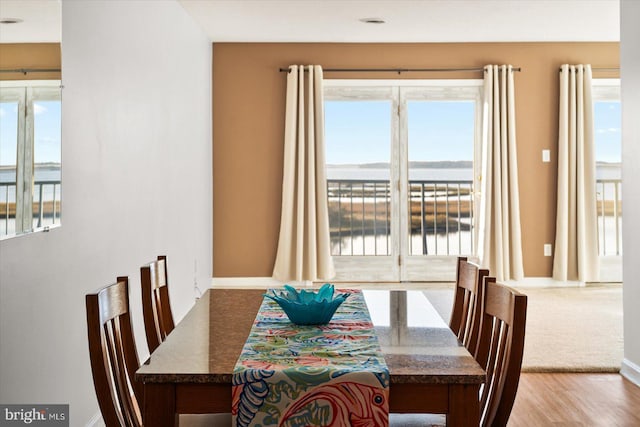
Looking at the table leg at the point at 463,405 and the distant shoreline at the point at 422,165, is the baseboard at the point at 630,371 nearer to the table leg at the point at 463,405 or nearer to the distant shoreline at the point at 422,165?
the table leg at the point at 463,405

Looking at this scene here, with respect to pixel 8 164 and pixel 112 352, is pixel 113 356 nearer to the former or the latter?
pixel 112 352

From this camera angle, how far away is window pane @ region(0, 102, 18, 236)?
2227 millimetres

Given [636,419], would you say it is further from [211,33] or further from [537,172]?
[211,33]

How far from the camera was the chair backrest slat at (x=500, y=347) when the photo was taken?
1721 mm

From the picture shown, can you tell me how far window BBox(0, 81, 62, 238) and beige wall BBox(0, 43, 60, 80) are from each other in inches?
1.0

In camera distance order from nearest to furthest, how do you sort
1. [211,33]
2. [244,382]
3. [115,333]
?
[244,382], [115,333], [211,33]

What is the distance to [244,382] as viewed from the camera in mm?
1506

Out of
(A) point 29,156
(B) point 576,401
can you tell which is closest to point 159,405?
(A) point 29,156

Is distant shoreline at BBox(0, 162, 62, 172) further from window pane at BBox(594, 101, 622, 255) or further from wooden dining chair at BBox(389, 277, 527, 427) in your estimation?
window pane at BBox(594, 101, 622, 255)

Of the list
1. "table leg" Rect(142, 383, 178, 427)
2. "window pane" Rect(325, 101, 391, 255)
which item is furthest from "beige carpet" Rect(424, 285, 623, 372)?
"table leg" Rect(142, 383, 178, 427)

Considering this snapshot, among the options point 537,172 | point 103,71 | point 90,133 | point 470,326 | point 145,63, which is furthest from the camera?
point 537,172

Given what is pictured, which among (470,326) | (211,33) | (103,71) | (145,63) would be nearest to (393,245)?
(211,33)

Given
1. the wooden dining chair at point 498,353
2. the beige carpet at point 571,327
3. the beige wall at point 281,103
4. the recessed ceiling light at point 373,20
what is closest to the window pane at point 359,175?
the beige wall at point 281,103

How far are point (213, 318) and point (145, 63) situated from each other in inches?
103
